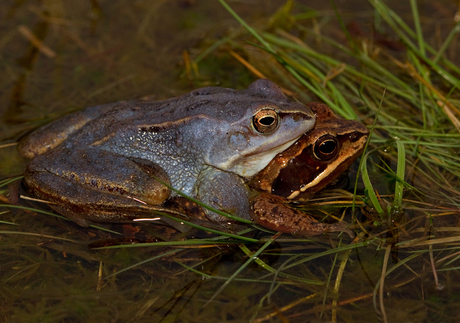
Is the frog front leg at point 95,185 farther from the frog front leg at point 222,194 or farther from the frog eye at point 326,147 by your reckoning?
the frog eye at point 326,147

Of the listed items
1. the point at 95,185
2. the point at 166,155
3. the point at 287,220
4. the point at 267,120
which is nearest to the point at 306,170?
the point at 287,220

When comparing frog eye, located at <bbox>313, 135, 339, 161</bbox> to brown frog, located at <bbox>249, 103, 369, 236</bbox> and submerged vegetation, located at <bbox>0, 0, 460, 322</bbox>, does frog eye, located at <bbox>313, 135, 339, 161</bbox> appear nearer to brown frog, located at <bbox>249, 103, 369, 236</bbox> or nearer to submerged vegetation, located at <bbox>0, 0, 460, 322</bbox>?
brown frog, located at <bbox>249, 103, 369, 236</bbox>

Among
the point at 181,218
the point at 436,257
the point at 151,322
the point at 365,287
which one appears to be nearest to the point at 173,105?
the point at 181,218

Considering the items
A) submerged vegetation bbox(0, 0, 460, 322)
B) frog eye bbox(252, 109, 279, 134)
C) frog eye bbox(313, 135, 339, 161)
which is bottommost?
submerged vegetation bbox(0, 0, 460, 322)

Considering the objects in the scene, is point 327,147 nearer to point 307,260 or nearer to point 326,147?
point 326,147

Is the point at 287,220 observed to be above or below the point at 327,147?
below

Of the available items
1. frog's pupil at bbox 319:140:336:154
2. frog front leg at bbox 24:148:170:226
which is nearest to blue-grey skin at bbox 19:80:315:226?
frog front leg at bbox 24:148:170:226
